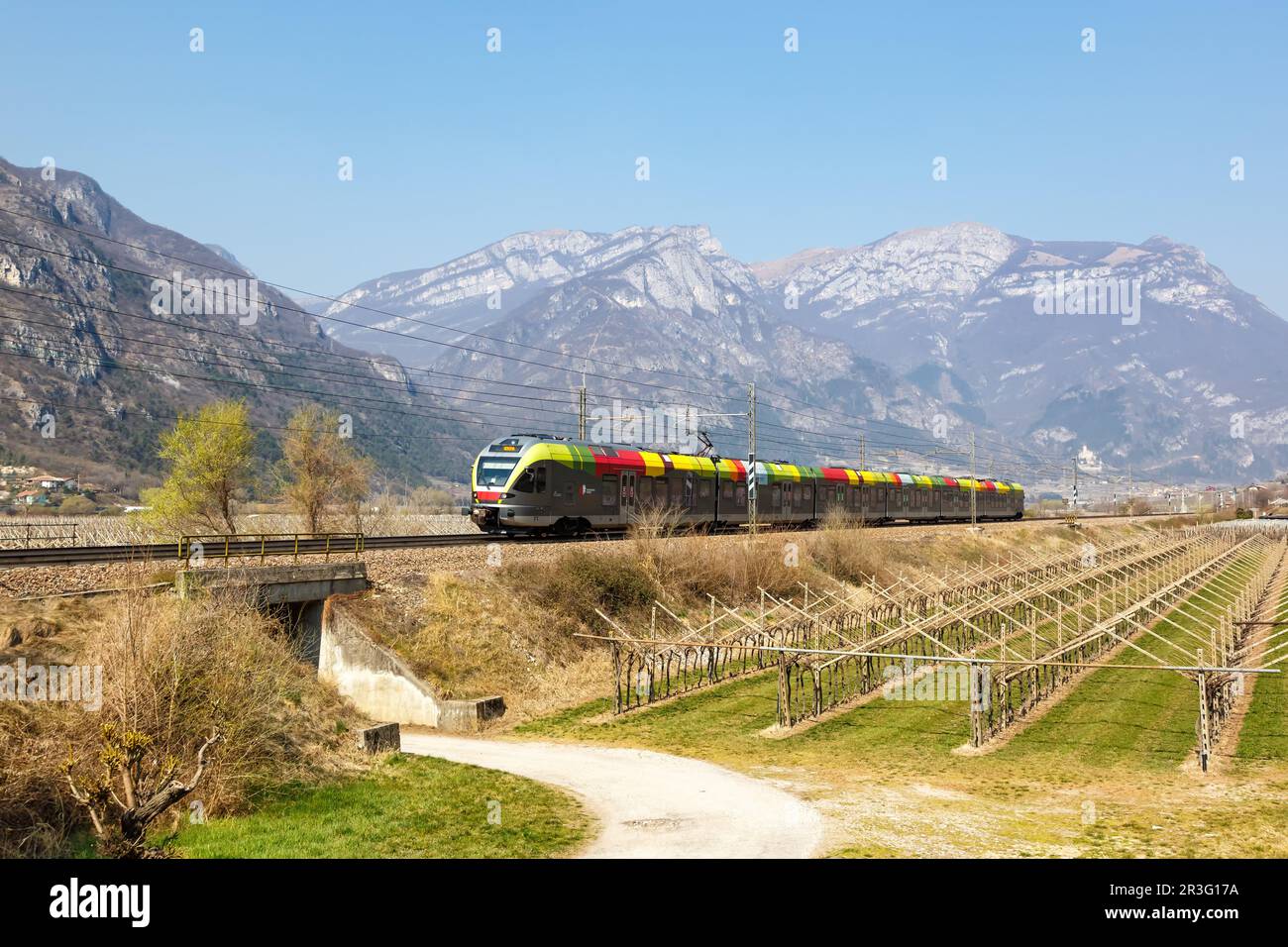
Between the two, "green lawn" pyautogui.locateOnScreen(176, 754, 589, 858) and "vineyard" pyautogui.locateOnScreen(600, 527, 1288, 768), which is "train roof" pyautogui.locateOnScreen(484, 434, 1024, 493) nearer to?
"vineyard" pyautogui.locateOnScreen(600, 527, 1288, 768)

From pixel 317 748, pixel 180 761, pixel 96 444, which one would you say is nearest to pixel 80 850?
pixel 180 761

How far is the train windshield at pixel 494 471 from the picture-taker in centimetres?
4662

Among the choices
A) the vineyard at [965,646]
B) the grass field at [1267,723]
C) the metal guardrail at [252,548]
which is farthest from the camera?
the metal guardrail at [252,548]

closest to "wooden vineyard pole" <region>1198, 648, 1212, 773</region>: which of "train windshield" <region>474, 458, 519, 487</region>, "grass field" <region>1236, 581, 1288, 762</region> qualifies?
"grass field" <region>1236, 581, 1288, 762</region>

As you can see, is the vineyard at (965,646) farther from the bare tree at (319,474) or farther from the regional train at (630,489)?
the bare tree at (319,474)

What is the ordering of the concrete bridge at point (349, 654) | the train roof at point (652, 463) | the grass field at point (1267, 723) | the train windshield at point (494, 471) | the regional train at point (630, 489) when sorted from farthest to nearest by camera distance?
the train roof at point (652, 463)
the regional train at point (630, 489)
the train windshield at point (494, 471)
the concrete bridge at point (349, 654)
the grass field at point (1267, 723)

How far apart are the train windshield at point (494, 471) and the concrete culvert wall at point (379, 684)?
12080 millimetres

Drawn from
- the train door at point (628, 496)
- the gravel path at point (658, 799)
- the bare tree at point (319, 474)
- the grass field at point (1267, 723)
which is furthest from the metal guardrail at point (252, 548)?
the grass field at point (1267, 723)

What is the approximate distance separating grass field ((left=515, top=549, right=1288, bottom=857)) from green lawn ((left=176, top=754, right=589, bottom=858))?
224 inches

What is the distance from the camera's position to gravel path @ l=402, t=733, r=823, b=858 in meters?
19.7

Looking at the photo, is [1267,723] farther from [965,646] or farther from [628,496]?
[628,496]

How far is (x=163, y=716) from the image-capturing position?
2180cm
